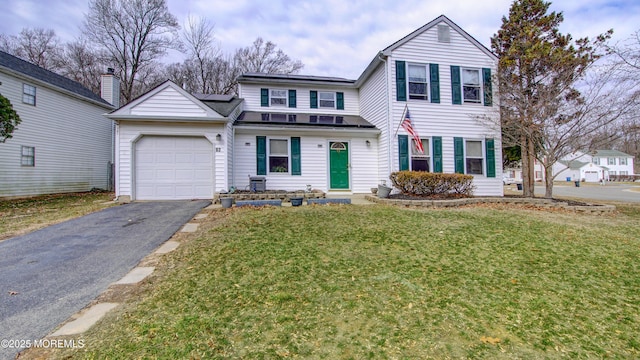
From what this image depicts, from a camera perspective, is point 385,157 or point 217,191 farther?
point 385,157

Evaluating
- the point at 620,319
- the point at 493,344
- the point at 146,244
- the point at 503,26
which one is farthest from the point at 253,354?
the point at 503,26

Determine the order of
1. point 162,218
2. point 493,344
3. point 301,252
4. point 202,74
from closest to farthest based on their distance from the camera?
Result: point 493,344, point 301,252, point 162,218, point 202,74

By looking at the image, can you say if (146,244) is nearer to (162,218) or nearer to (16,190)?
(162,218)

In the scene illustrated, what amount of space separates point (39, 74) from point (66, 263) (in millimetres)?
14804

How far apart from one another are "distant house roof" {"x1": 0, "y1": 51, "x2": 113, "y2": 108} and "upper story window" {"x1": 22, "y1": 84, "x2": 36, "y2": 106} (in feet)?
1.74

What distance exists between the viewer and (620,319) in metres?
2.61

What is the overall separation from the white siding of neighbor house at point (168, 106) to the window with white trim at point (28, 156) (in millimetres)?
7616

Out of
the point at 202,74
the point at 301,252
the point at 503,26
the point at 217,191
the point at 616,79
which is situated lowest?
the point at 301,252

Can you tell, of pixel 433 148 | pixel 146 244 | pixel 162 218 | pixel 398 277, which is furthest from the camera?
pixel 433 148

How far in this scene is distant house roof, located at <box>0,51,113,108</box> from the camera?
11.8 metres

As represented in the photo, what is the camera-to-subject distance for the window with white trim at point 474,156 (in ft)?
36.9

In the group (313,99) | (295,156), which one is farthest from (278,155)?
(313,99)

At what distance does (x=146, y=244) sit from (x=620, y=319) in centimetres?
625

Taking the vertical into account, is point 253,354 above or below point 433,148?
below
